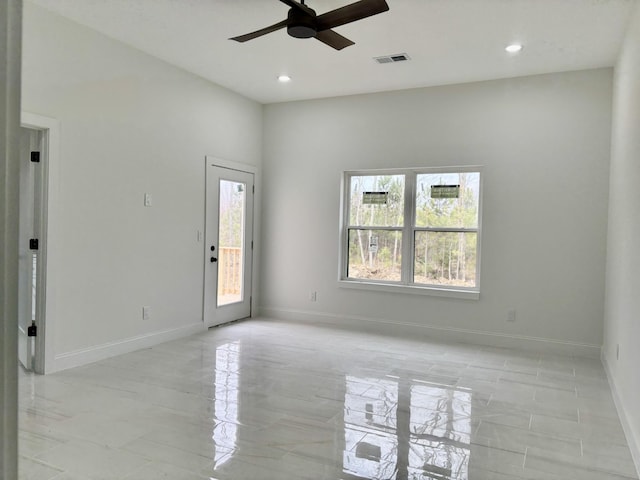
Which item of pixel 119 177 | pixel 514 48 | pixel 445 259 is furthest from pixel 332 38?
pixel 445 259

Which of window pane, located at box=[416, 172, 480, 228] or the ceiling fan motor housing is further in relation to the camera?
window pane, located at box=[416, 172, 480, 228]

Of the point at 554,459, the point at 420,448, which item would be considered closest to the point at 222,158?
the point at 420,448

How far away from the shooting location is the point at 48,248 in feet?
13.1

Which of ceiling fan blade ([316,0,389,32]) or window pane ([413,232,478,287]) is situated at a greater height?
ceiling fan blade ([316,0,389,32])

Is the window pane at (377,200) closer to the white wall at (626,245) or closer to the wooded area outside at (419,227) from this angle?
the wooded area outside at (419,227)

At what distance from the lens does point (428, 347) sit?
525 centimetres

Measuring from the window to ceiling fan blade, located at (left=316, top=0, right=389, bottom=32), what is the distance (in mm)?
2913

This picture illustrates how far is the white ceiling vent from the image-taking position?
471cm

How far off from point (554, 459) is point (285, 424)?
64.2 inches

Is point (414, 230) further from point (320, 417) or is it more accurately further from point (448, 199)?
point (320, 417)

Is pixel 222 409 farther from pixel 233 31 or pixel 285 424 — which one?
pixel 233 31

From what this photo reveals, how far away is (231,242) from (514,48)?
154 inches

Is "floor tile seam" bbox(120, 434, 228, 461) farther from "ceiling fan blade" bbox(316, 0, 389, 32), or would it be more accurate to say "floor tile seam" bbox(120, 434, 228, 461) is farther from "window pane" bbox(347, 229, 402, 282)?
"window pane" bbox(347, 229, 402, 282)

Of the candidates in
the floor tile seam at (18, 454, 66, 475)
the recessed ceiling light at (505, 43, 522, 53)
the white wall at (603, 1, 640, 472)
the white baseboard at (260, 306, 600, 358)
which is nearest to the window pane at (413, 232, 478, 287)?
the white baseboard at (260, 306, 600, 358)
